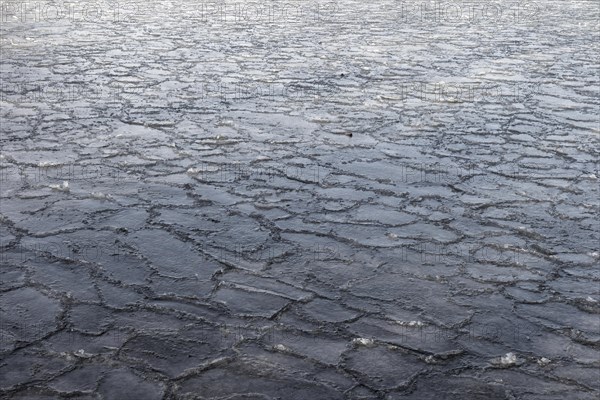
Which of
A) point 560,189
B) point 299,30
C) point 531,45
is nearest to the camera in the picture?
point 560,189

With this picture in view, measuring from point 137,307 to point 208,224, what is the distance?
1.24m

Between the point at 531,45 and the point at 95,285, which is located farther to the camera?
the point at 531,45

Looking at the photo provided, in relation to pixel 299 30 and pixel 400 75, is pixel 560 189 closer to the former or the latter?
pixel 400 75

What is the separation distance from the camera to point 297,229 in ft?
17.6

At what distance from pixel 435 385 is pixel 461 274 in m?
1.23

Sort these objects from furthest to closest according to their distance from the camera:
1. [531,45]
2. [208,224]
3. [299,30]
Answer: [299,30]
[531,45]
[208,224]

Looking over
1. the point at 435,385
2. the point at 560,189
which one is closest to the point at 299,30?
the point at 560,189

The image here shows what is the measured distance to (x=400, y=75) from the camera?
1016cm

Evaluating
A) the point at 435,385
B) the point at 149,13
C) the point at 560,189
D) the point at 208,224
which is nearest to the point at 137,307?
the point at 208,224

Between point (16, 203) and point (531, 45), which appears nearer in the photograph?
point (16, 203)

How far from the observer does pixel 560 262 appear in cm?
486

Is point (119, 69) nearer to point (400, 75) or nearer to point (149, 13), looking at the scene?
point (400, 75)

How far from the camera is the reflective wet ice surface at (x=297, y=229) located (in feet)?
12.3

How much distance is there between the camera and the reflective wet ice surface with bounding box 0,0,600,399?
374 cm
